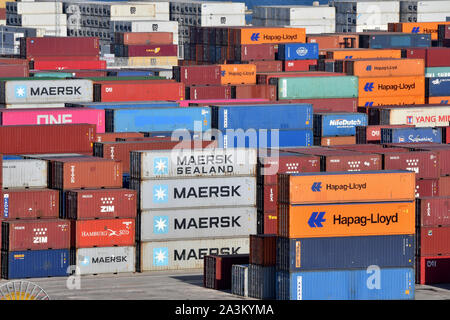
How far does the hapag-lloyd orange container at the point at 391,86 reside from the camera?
80.2 meters

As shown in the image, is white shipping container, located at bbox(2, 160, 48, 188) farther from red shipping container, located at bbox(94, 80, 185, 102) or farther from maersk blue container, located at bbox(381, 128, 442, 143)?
red shipping container, located at bbox(94, 80, 185, 102)

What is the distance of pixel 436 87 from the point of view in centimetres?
8231

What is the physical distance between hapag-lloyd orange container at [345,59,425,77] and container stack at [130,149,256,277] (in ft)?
99.4

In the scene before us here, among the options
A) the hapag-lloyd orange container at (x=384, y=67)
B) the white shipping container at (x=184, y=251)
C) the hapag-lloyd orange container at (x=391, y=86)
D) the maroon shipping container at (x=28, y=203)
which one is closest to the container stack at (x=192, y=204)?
the white shipping container at (x=184, y=251)

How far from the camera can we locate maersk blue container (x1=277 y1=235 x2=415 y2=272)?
4338 cm

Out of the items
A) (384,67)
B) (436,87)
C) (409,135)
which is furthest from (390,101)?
(409,135)

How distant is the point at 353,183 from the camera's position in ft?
145

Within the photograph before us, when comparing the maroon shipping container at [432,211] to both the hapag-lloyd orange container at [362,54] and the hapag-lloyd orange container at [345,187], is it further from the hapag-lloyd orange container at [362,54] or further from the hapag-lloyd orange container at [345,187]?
the hapag-lloyd orange container at [362,54]

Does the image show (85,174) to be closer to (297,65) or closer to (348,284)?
(348,284)

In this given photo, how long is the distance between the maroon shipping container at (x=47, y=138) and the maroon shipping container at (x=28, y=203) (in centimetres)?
547

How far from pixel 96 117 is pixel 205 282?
57.1 feet

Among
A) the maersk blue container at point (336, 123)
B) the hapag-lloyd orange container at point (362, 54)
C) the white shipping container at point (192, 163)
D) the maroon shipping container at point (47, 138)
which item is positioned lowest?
the white shipping container at point (192, 163)

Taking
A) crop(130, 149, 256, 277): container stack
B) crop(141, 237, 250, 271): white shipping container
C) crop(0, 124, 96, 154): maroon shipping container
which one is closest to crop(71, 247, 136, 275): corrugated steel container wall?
crop(130, 149, 256, 277): container stack
